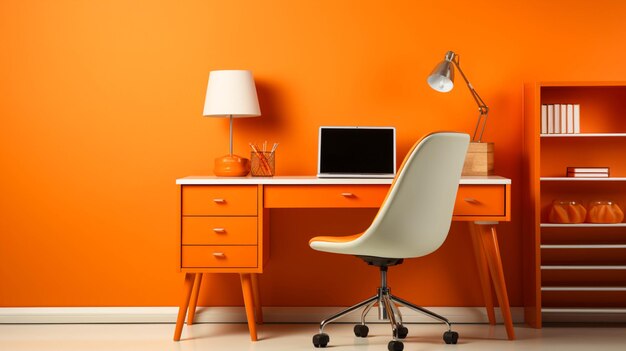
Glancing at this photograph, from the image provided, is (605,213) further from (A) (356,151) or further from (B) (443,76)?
(A) (356,151)

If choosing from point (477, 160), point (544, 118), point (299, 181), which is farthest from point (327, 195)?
point (544, 118)

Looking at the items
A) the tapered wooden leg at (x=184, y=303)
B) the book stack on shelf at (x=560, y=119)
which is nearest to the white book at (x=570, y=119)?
the book stack on shelf at (x=560, y=119)

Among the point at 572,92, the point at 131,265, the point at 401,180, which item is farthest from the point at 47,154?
the point at 572,92

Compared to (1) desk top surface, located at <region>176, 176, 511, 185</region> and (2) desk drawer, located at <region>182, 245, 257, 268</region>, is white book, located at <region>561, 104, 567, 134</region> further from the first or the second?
(2) desk drawer, located at <region>182, 245, 257, 268</region>

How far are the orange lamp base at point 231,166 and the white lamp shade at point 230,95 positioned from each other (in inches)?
8.6

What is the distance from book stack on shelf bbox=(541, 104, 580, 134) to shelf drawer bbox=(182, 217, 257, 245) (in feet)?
5.00

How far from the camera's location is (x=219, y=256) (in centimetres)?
352

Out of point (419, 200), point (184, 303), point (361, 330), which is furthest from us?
point (361, 330)

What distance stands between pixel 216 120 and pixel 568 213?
72.9 inches

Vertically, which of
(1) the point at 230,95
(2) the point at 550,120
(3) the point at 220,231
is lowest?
(3) the point at 220,231

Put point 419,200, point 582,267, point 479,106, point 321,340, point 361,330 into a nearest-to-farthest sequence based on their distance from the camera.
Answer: point 419,200 < point 321,340 < point 361,330 < point 582,267 < point 479,106

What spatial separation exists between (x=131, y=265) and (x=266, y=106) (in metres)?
1.10

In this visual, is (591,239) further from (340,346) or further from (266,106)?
(266,106)

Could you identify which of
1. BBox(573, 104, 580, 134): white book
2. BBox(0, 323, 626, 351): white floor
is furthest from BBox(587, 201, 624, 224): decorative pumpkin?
BBox(0, 323, 626, 351): white floor
